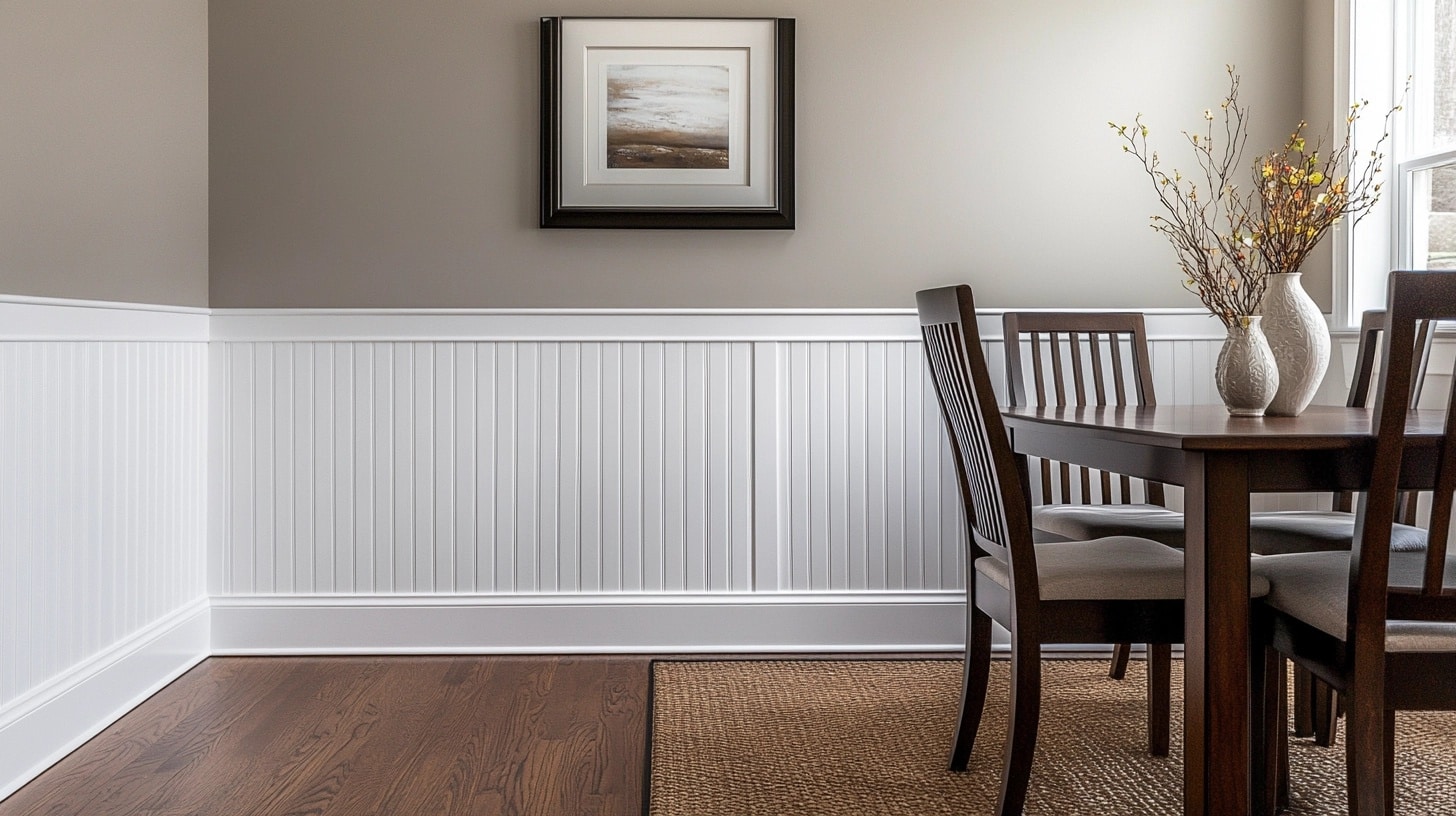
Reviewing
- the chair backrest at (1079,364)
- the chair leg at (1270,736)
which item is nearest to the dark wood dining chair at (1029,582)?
the chair leg at (1270,736)

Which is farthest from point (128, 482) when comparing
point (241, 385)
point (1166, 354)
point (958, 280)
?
point (1166, 354)

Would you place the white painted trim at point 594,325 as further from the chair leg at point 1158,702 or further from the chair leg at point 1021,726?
the chair leg at point 1021,726

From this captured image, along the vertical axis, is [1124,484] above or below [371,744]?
above

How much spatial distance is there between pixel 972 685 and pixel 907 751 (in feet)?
0.81

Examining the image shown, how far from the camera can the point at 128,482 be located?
2.43 m

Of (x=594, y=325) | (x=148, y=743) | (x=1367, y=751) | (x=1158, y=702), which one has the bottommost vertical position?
(x=148, y=743)

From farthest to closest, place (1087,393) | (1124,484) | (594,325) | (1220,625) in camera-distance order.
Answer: (1087,393)
(594,325)
(1124,484)
(1220,625)

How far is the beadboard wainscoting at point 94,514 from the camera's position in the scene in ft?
6.55

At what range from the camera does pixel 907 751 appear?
2127 mm

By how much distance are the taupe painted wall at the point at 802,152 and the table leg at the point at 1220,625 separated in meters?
1.58

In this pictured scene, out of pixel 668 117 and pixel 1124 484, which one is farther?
pixel 668 117

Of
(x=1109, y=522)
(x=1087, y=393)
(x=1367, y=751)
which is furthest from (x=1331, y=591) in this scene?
(x=1087, y=393)

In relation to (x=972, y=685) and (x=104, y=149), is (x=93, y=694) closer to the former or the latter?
(x=104, y=149)

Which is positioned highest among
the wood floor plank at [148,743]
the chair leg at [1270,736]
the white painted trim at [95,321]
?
the white painted trim at [95,321]
